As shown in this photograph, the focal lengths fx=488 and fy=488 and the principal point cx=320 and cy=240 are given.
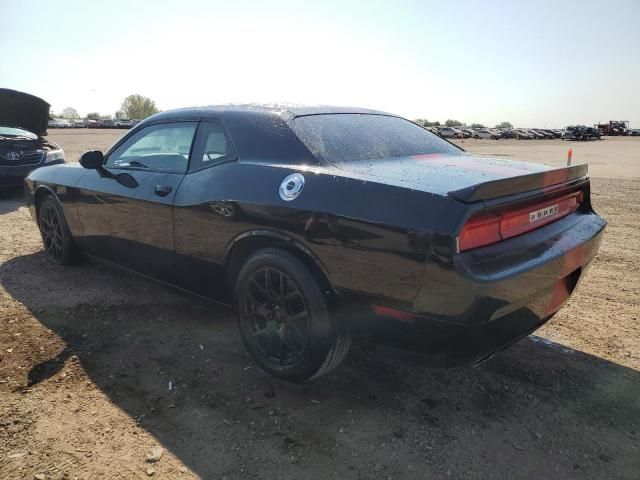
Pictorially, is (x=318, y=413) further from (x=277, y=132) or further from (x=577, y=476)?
(x=277, y=132)

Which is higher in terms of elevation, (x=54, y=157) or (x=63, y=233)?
(x=54, y=157)

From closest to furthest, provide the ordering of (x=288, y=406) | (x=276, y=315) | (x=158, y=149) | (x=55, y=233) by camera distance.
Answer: (x=288, y=406), (x=276, y=315), (x=158, y=149), (x=55, y=233)

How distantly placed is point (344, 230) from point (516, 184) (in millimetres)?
796

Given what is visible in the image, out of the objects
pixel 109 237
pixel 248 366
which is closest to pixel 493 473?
pixel 248 366

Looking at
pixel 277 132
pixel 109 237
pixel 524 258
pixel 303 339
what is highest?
pixel 277 132

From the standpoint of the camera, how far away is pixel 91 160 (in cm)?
372

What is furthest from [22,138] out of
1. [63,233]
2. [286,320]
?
[286,320]

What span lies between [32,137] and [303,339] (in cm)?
842

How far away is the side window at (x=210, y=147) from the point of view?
291cm

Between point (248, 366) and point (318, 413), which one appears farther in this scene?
point (248, 366)

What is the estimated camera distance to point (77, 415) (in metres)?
2.42

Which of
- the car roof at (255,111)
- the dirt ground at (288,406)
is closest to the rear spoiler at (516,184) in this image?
the dirt ground at (288,406)

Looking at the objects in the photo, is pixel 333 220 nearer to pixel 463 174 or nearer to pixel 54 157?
pixel 463 174

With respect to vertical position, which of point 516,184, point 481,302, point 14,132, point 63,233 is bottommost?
Answer: point 63,233
